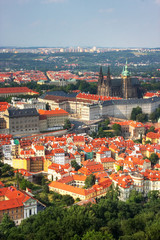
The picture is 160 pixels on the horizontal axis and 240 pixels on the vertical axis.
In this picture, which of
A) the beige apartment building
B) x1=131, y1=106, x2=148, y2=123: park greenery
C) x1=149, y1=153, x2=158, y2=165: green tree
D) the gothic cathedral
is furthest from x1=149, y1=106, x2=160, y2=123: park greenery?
x1=149, y1=153, x2=158, y2=165: green tree

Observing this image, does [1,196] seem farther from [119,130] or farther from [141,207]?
[119,130]

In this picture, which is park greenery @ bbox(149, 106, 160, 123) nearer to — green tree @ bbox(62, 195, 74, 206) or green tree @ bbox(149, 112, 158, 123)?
green tree @ bbox(149, 112, 158, 123)

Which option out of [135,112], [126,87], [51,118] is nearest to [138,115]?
[135,112]

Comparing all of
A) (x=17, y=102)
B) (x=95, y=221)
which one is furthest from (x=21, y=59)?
(x=95, y=221)

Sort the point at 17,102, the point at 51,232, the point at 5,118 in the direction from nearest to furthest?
1. the point at 51,232
2. the point at 5,118
3. the point at 17,102

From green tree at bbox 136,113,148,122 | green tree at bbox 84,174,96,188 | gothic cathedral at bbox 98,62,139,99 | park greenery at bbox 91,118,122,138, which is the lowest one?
green tree at bbox 84,174,96,188

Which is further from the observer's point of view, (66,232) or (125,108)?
(125,108)

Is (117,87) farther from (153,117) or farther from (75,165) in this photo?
(75,165)
